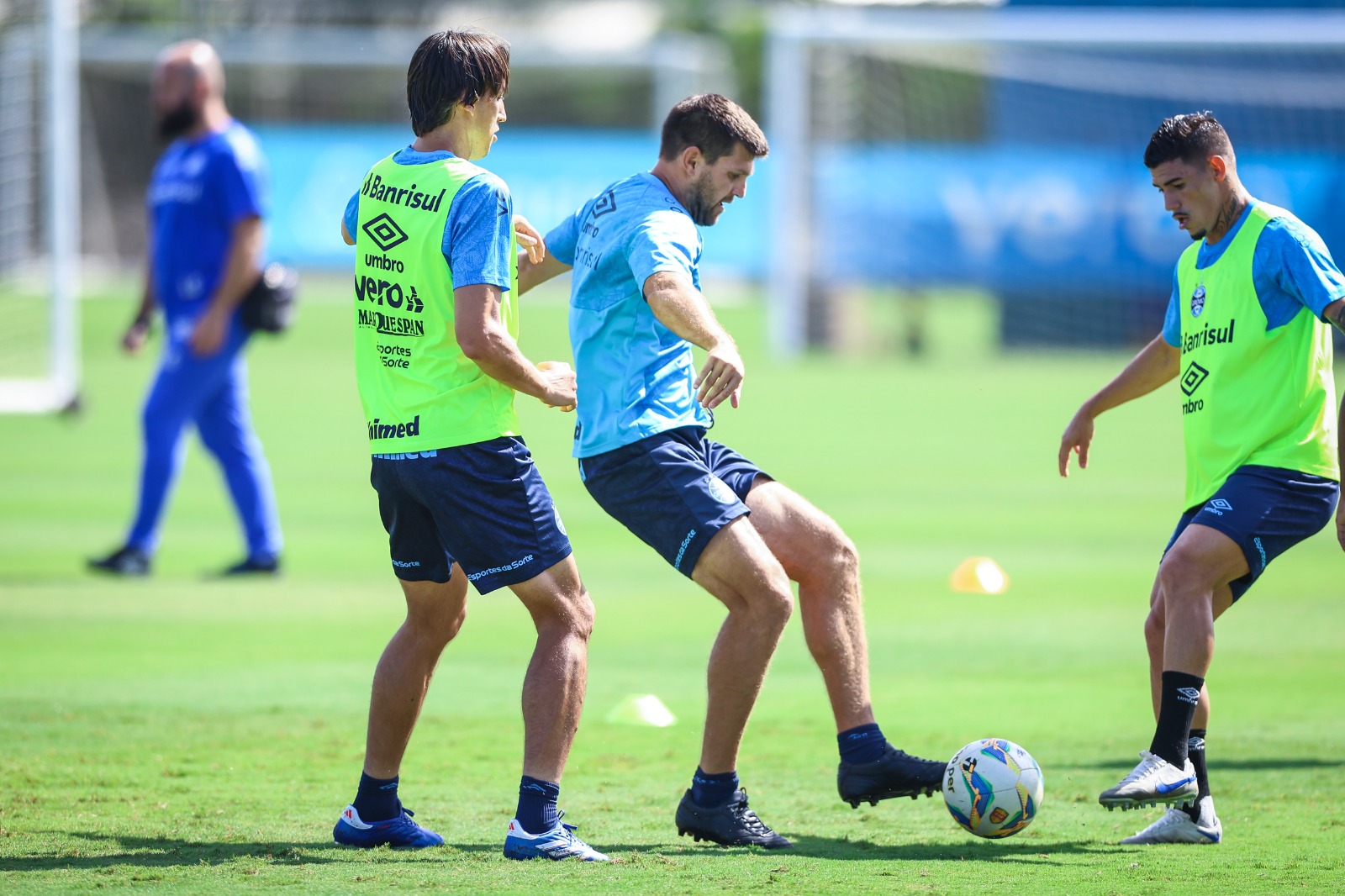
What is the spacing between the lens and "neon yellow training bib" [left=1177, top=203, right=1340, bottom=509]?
5.48m

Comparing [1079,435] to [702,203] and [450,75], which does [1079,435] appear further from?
[450,75]

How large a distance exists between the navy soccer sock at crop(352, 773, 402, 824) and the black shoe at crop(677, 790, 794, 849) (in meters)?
0.91

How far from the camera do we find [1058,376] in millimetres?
26094

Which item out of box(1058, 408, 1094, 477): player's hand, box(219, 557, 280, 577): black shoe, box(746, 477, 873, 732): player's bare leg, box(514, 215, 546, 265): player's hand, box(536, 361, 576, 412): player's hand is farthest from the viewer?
box(219, 557, 280, 577): black shoe

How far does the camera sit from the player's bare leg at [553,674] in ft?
16.4

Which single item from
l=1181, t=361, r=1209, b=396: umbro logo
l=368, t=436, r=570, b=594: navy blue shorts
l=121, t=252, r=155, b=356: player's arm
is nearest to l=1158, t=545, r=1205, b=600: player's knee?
l=1181, t=361, r=1209, b=396: umbro logo

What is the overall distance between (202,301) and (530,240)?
17.6ft

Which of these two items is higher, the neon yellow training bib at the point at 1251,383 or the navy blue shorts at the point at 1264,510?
the neon yellow training bib at the point at 1251,383

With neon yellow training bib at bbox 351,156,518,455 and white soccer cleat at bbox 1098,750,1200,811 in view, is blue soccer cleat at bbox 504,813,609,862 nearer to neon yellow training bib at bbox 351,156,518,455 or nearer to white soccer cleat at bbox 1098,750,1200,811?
neon yellow training bib at bbox 351,156,518,455

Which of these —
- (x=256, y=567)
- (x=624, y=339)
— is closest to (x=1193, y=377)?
(x=624, y=339)

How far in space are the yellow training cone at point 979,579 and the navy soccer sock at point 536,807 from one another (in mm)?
5651

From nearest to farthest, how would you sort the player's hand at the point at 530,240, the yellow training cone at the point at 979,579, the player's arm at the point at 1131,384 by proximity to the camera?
1. the player's hand at the point at 530,240
2. the player's arm at the point at 1131,384
3. the yellow training cone at the point at 979,579

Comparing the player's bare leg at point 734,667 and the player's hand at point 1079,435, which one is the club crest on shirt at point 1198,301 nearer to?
the player's hand at point 1079,435

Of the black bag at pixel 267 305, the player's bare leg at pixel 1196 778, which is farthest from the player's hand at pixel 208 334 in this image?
the player's bare leg at pixel 1196 778
